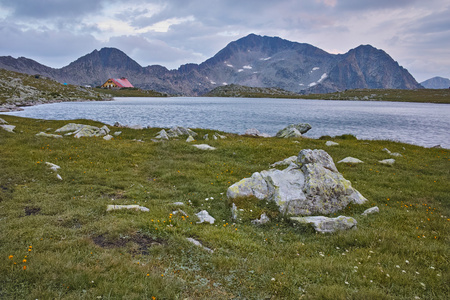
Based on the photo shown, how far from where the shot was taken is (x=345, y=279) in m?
7.70

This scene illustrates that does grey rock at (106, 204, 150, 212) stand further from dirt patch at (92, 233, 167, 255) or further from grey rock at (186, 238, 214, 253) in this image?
grey rock at (186, 238, 214, 253)

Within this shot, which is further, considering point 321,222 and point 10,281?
point 321,222

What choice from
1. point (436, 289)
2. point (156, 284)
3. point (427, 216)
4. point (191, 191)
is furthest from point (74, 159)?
point (427, 216)

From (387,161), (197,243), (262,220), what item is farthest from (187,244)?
(387,161)

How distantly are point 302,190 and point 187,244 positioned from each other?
741 cm

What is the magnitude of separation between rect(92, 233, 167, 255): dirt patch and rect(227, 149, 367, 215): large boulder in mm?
5488

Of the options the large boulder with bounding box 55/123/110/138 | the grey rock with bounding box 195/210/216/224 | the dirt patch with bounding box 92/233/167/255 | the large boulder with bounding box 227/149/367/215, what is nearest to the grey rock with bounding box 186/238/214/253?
the dirt patch with bounding box 92/233/167/255

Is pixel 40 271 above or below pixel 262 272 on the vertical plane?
above

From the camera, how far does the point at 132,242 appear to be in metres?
9.23

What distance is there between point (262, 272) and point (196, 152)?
19.4 m

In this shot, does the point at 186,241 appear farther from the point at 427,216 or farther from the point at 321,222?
the point at 427,216

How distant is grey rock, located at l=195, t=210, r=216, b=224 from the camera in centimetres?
1208

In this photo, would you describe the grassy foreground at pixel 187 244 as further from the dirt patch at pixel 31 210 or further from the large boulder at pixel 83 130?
the large boulder at pixel 83 130

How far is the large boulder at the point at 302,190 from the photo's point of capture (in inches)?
524
